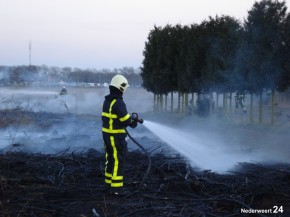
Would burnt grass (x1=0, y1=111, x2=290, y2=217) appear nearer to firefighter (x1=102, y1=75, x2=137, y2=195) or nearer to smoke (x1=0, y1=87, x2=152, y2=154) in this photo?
firefighter (x1=102, y1=75, x2=137, y2=195)

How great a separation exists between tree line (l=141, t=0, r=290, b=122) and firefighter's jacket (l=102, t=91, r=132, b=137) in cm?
1110

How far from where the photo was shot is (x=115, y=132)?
6.74 meters

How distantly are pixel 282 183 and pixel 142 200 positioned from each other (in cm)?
273

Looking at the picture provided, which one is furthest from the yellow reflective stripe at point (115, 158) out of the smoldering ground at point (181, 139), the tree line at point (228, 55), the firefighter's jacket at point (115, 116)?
the tree line at point (228, 55)

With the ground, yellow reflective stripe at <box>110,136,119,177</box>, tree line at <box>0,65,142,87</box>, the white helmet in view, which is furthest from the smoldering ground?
tree line at <box>0,65,142,87</box>

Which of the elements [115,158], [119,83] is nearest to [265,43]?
[119,83]

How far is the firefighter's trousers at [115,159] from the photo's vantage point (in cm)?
659

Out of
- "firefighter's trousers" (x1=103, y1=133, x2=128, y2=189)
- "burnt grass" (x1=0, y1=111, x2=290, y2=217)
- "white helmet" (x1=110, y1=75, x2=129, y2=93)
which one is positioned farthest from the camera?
"white helmet" (x1=110, y1=75, x2=129, y2=93)

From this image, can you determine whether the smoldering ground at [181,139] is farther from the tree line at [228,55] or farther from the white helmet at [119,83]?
the white helmet at [119,83]

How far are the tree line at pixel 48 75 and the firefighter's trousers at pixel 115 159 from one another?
87.2 feet

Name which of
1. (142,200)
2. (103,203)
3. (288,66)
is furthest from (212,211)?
(288,66)

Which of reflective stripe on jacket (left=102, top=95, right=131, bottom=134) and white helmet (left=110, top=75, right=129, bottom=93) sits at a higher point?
white helmet (left=110, top=75, right=129, bottom=93)

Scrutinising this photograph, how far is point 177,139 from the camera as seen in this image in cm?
1097

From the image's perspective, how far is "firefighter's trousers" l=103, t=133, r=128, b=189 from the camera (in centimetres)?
659
